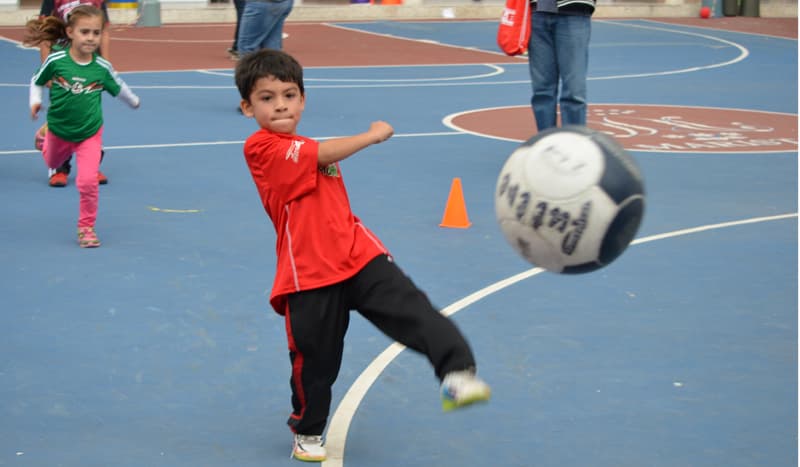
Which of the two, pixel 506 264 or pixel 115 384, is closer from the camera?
pixel 115 384

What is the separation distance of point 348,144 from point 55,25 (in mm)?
Answer: 4384

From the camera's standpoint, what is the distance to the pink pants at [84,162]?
7.63 meters

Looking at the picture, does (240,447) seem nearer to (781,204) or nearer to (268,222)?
(268,222)

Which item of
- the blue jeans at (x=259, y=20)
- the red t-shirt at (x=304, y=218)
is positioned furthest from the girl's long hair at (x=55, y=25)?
the blue jeans at (x=259, y=20)

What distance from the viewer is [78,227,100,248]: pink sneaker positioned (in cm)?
762

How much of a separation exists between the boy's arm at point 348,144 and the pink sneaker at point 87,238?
11.9ft

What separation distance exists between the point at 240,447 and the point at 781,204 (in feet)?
19.0

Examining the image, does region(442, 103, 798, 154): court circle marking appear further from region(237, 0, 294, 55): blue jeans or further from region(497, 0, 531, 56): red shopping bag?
region(237, 0, 294, 55): blue jeans

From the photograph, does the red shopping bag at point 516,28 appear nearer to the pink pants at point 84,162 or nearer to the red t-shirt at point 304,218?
the pink pants at point 84,162

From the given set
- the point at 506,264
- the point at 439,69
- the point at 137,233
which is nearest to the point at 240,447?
the point at 506,264

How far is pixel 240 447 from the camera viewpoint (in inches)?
181

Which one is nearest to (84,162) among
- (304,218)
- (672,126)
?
(304,218)

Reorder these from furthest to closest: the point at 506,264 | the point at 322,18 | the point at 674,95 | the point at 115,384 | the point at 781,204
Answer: the point at 322,18
the point at 674,95
the point at 781,204
the point at 506,264
the point at 115,384

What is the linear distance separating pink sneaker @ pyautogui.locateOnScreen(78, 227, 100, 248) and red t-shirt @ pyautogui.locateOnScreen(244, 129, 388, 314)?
3.43m
